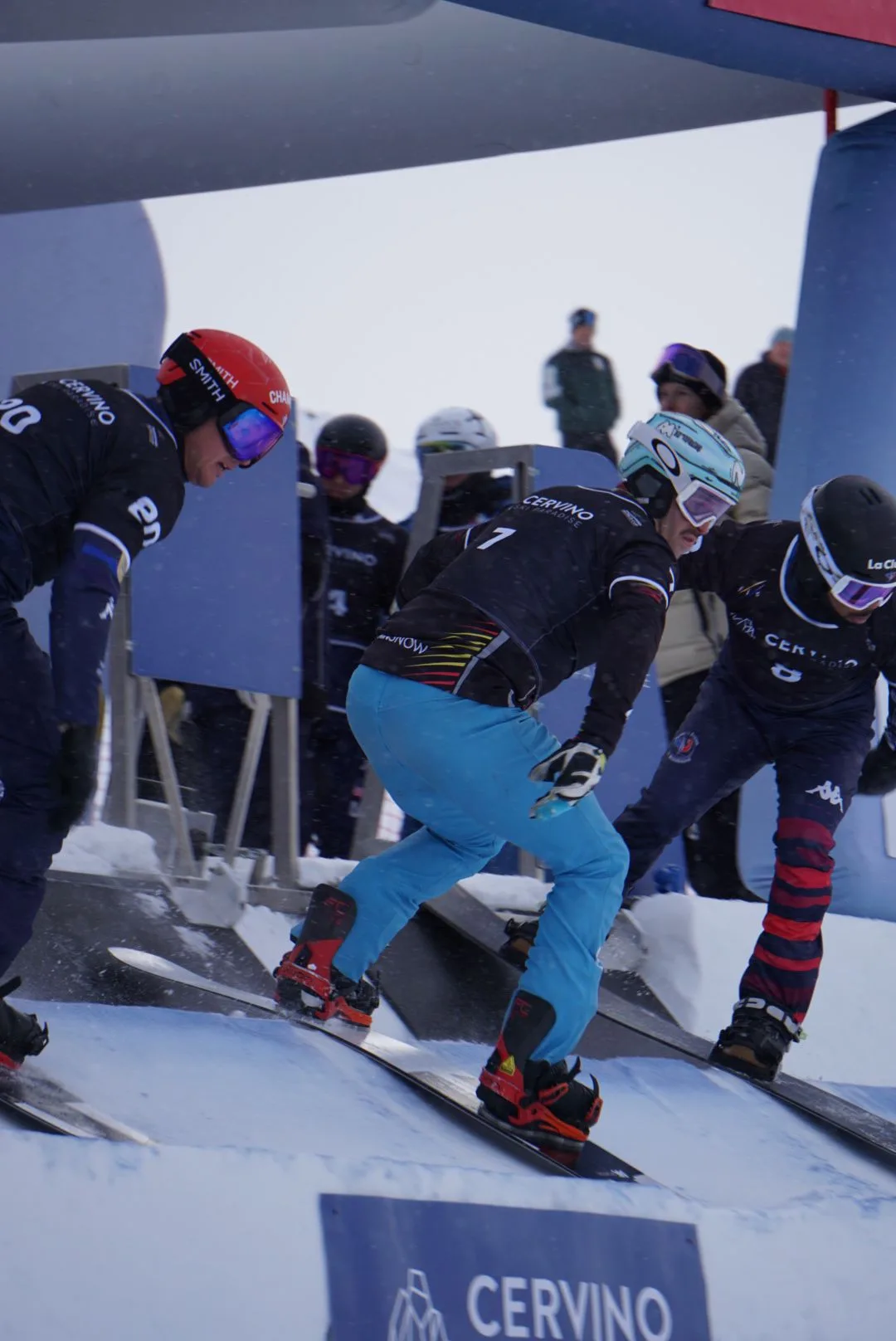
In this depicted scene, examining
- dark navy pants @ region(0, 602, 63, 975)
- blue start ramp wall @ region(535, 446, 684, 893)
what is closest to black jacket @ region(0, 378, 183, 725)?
dark navy pants @ region(0, 602, 63, 975)

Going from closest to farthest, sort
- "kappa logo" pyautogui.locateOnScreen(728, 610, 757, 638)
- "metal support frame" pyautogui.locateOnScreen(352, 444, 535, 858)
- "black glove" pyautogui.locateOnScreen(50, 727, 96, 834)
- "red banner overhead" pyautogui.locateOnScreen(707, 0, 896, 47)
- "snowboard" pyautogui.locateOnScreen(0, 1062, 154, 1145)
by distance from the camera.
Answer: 1. "snowboard" pyautogui.locateOnScreen(0, 1062, 154, 1145)
2. "black glove" pyautogui.locateOnScreen(50, 727, 96, 834)
3. "kappa logo" pyautogui.locateOnScreen(728, 610, 757, 638)
4. "red banner overhead" pyautogui.locateOnScreen(707, 0, 896, 47)
5. "metal support frame" pyautogui.locateOnScreen(352, 444, 535, 858)

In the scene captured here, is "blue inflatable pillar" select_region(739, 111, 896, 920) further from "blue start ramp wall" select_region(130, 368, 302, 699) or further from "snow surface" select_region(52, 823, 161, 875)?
"snow surface" select_region(52, 823, 161, 875)

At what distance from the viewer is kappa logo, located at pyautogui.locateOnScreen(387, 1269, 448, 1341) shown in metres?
2.82

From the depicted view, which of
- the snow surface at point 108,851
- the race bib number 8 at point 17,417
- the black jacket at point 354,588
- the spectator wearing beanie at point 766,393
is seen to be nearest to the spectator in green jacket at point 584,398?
the spectator wearing beanie at point 766,393

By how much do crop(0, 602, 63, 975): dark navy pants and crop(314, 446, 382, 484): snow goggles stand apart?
305cm

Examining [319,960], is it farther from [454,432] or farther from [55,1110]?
[454,432]

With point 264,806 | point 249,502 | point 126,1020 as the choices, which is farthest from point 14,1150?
point 264,806

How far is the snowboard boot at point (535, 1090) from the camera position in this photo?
3.64 m

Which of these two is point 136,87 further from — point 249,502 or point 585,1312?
point 585,1312

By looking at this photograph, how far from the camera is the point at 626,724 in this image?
583cm

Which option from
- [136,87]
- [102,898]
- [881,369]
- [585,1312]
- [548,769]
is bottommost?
[585,1312]

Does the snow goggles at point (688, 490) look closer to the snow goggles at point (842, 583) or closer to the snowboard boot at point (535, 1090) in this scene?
the snow goggles at point (842, 583)

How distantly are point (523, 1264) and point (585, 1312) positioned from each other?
184 millimetres

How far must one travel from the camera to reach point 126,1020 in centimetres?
390
